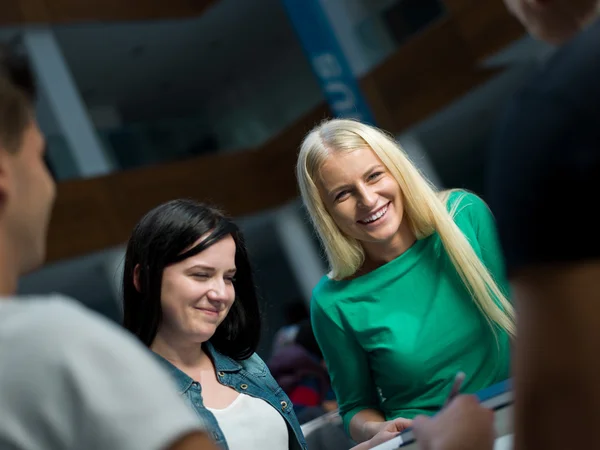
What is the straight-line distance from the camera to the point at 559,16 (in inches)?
40.4

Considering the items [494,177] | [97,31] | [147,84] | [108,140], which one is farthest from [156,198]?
[494,177]

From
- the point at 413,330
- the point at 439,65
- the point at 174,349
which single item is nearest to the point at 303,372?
the point at 413,330

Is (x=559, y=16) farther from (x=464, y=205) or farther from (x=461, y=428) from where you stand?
(x=464, y=205)

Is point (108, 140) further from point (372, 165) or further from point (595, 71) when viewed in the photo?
point (595, 71)

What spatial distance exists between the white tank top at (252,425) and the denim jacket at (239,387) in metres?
0.02

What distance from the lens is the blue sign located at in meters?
6.61

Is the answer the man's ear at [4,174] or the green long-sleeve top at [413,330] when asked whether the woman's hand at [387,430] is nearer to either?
the green long-sleeve top at [413,330]

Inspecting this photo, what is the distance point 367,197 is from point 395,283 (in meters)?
0.28

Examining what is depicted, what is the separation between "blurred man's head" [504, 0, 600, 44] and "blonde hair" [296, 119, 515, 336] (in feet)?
4.02

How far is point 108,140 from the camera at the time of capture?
1159cm

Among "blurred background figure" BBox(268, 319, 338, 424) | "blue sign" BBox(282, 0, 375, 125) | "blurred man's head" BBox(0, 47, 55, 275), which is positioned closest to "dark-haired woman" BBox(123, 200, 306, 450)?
"blurred man's head" BBox(0, 47, 55, 275)

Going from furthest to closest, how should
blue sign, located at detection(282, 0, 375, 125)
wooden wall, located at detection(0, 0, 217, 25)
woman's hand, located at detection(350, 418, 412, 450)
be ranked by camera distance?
wooden wall, located at detection(0, 0, 217, 25)
blue sign, located at detection(282, 0, 375, 125)
woman's hand, located at detection(350, 418, 412, 450)

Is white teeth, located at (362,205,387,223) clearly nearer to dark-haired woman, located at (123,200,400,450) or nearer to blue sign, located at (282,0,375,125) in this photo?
dark-haired woman, located at (123,200,400,450)

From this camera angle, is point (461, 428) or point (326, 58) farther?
point (326, 58)
